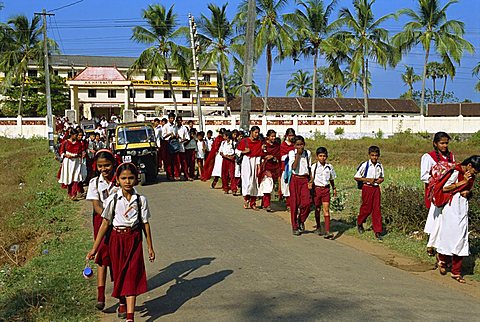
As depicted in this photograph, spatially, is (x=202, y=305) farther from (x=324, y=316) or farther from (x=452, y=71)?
(x=452, y=71)

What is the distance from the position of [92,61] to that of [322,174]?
63.3 meters

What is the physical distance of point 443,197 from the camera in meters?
7.63

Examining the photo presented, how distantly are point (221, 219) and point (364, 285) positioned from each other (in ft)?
15.6

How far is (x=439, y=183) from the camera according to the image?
770 centimetres

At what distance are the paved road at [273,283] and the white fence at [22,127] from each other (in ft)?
100

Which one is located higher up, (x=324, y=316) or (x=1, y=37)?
(x=1, y=37)

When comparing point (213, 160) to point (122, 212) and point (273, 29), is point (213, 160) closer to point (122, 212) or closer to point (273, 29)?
point (122, 212)

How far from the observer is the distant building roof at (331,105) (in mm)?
58844

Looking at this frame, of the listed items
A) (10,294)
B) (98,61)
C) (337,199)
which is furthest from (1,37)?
(10,294)

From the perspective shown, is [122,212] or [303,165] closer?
[122,212]

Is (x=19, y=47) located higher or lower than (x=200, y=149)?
higher

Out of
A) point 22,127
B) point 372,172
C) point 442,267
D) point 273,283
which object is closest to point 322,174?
point 372,172

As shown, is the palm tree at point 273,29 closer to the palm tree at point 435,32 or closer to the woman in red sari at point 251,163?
the palm tree at point 435,32

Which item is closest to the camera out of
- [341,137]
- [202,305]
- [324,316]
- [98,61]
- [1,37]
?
[324,316]
